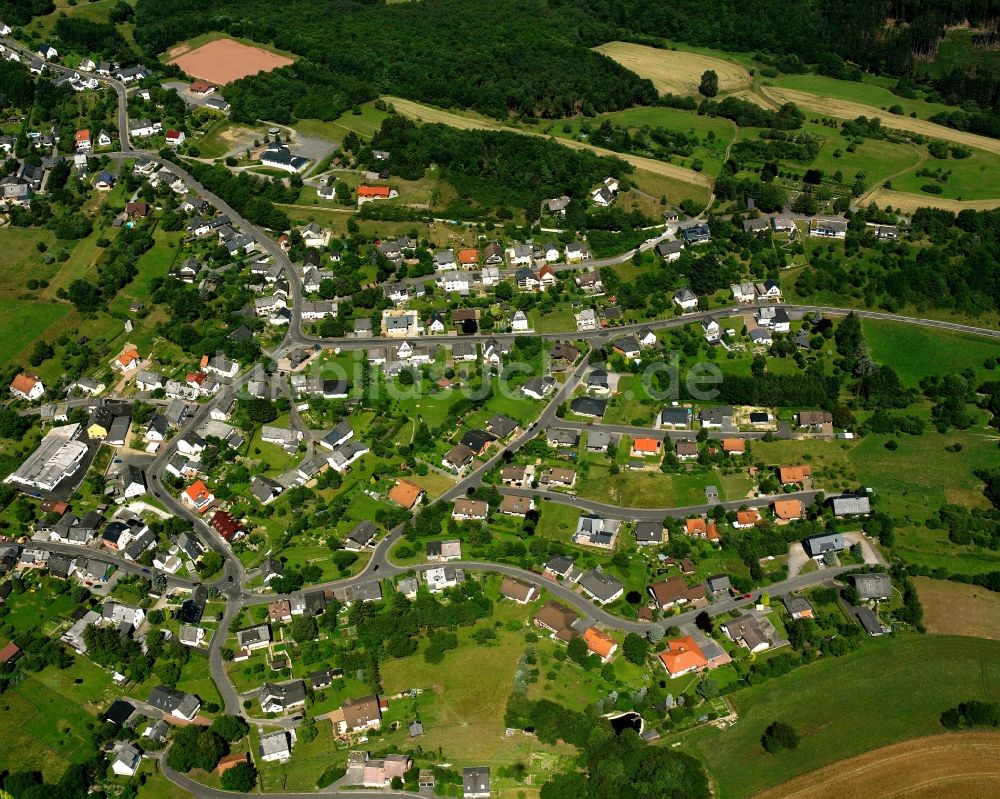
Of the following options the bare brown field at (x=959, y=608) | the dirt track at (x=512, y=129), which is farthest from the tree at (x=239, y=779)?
the dirt track at (x=512, y=129)

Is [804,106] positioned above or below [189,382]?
above

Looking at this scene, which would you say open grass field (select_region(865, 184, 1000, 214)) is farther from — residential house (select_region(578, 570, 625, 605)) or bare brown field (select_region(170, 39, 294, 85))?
bare brown field (select_region(170, 39, 294, 85))

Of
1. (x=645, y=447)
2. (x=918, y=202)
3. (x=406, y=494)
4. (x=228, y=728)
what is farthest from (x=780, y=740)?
(x=918, y=202)

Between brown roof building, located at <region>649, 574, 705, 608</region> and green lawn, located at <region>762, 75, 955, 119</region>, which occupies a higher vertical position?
green lawn, located at <region>762, 75, 955, 119</region>

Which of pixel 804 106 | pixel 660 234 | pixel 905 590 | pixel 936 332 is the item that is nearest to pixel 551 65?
pixel 804 106

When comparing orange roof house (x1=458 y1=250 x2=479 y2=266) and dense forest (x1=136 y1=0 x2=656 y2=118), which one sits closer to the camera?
orange roof house (x1=458 y1=250 x2=479 y2=266)

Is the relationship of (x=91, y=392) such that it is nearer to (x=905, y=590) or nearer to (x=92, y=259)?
(x=92, y=259)

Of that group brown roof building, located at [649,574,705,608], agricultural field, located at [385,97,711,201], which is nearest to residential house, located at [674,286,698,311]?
agricultural field, located at [385,97,711,201]
